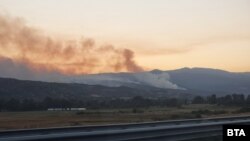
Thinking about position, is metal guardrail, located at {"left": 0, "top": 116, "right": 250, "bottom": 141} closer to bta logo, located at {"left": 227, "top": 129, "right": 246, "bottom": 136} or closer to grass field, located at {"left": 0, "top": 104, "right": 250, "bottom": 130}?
bta logo, located at {"left": 227, "top": 129, "right": 246, "bottom": 136}

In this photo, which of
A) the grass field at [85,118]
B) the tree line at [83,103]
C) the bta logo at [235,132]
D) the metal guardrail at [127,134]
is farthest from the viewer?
the tree line at [83,103]

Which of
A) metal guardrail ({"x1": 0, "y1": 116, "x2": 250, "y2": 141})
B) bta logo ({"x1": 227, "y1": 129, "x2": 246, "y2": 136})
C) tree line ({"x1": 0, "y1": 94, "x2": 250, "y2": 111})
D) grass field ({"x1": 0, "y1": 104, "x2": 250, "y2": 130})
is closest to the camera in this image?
bta logo ({"x1": 227, "y1": 129, "x2": 246, "y2": 136})

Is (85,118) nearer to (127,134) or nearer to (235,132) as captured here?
(127,134)

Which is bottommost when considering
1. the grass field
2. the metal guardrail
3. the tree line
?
the metal guardrail

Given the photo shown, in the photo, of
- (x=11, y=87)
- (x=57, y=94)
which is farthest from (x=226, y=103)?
(x=11, y=87)

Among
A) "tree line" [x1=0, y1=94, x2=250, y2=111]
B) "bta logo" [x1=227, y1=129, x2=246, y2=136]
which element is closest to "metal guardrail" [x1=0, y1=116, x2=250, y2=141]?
"bta logo" [x1=227, y1=129, x2=246, y2=136]

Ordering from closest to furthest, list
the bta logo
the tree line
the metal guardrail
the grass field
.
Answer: the bta logo < the metal guardrail < the grass field < the tree line

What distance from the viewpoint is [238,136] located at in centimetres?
1207

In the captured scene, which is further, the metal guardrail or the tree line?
the tree line

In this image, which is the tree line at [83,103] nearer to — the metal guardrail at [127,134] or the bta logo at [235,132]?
the metal guardrail at [127,134]

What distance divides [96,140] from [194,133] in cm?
529

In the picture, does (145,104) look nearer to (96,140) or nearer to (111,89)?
(111,89)

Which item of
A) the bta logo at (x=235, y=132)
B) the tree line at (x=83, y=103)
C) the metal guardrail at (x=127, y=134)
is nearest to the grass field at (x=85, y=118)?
the metal guardrail at (x=127, y=134)

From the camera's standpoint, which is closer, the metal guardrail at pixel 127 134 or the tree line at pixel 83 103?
the metal guardrail at pixel 127 134
